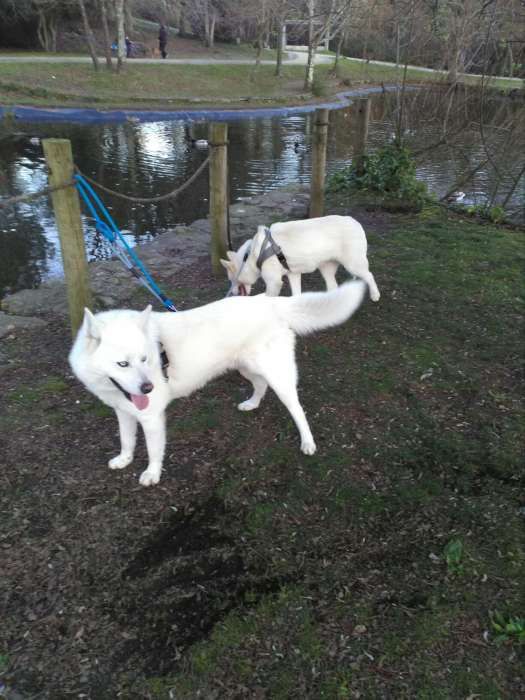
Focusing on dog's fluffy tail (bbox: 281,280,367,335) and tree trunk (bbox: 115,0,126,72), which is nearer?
dog's fluffy tail (bbox: 281,280,367,335)

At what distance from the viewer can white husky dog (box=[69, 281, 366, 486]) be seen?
2564mm

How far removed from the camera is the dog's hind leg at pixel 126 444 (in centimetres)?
316

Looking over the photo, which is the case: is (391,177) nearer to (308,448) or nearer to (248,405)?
(248,405)

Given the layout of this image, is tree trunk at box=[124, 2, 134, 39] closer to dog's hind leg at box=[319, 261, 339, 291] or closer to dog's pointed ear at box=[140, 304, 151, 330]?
dog's hind leg at box=[319, 261, 339, 291]

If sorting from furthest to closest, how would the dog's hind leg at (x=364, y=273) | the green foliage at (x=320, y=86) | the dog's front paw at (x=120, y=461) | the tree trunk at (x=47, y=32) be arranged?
1. the tree trunk at (x=47, y=32)
2. the green foliage at (x=320, y=86)
3. the dog's hind leg at (x=364, y=273)
4. the dog's front paw at (x=120, y=461)

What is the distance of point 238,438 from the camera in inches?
141

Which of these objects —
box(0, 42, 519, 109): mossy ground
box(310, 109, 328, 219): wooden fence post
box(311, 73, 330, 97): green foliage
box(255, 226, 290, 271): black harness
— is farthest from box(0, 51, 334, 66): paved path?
box(255, 226, 290, 271): black harness

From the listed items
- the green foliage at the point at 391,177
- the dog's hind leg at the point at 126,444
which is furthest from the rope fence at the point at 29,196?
the green foliage at the point at 391,177

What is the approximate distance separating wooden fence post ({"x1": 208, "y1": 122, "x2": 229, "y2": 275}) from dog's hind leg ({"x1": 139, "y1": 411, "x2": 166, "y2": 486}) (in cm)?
344

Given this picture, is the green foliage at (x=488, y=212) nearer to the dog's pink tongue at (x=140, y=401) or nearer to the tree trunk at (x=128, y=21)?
the dog's pink tongue at (x=140, y=401)

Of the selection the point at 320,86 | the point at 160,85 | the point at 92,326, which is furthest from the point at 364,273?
the point at 320,86

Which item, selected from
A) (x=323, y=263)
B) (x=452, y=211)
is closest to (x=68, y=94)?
(x=452, y=211)

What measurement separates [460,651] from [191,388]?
1.99 m

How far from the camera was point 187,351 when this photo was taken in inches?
116
